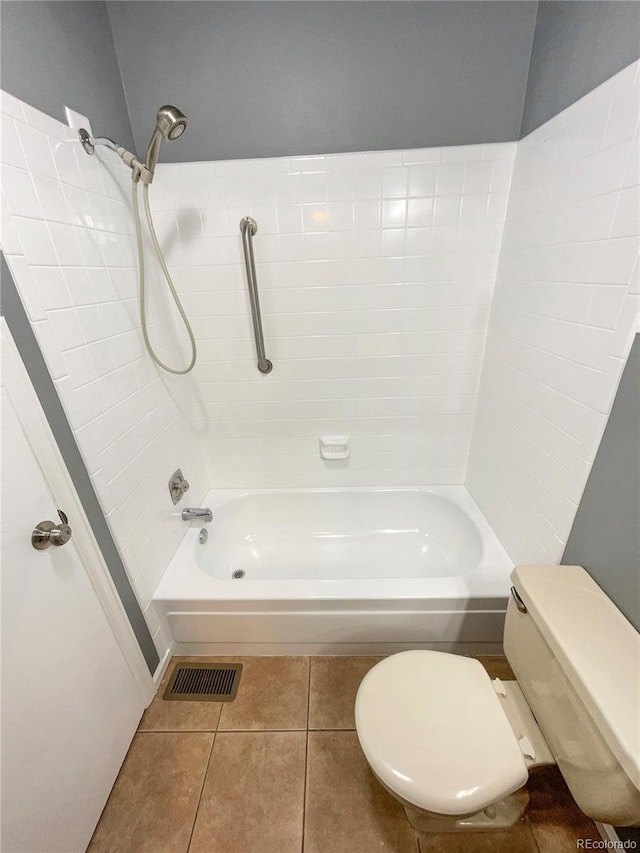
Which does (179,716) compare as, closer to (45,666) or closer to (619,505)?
(45,666)

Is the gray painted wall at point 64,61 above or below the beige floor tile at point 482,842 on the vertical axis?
above

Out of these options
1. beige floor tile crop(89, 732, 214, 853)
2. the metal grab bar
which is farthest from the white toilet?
the metal grab bar

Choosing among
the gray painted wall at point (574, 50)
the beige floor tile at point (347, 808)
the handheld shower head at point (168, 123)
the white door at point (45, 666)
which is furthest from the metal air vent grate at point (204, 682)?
the gray painted wall at point (574, 50)

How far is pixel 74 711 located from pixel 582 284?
177cm

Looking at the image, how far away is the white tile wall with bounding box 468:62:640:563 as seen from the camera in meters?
0.80

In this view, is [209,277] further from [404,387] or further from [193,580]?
[193,580]

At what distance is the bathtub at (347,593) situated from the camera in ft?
4.10

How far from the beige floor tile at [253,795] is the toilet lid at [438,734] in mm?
440

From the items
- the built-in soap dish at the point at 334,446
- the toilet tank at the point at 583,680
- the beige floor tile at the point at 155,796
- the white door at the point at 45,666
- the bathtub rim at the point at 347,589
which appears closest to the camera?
the toilet tank at the point at 583,680

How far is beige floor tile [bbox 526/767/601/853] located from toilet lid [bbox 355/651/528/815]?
12.1 inches

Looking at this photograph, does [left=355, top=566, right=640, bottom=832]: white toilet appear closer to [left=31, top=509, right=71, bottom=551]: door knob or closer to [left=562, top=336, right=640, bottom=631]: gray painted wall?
[left=562, top=336, right=640, bottom=631]: gray painted wall

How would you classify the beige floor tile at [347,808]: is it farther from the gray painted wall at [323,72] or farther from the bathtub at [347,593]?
the gray painted wall at [323,72]

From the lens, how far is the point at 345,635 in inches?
52.2

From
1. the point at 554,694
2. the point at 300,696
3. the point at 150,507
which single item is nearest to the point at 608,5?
the point at 554,694
